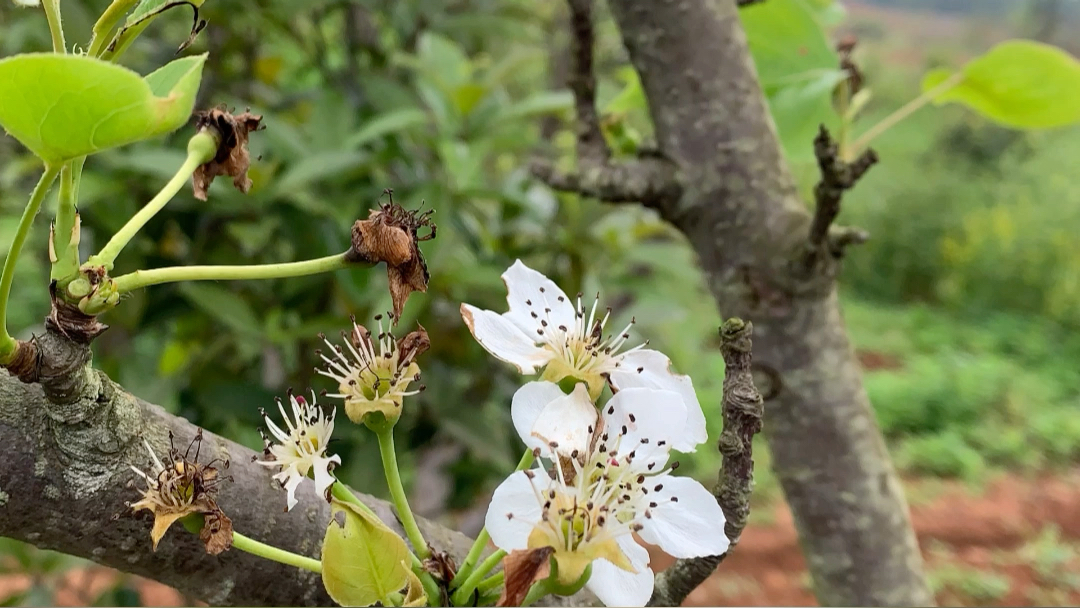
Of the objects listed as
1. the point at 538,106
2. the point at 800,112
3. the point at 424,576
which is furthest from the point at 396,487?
the point at 538,106

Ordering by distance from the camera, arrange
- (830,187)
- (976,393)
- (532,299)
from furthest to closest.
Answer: (976,393)
(830,187)
(532,299)

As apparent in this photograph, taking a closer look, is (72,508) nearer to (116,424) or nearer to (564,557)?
(116,424)

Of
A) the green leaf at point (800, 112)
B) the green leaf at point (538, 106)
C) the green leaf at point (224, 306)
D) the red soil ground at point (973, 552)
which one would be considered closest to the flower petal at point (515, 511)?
the green leaf at point (800, 112)

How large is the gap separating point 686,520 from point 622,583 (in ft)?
0.10

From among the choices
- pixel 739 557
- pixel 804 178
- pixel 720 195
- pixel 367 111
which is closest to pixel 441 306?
pixel 367 111

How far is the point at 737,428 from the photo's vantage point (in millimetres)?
266

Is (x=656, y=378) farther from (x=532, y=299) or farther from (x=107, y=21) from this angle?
(x=107, y=21)

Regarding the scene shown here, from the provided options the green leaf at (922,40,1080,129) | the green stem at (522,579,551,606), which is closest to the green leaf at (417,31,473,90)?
the green leaf at (922,40,1080,129)

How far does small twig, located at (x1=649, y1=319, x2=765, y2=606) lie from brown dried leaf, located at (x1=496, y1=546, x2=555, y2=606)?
3.0 inches

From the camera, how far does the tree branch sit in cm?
27

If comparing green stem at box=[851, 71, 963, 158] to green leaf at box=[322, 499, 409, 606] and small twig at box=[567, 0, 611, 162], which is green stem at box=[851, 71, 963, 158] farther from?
green leaf at box=[322, 499, 409, 606]

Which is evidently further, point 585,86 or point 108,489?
point 585,86

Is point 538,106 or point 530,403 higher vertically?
point 530,403

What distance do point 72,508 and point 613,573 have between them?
182 millimetres
